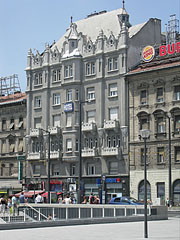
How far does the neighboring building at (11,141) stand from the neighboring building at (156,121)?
1926 cm

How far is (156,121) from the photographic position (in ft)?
200

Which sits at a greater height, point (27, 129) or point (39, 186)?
point (27, 129)

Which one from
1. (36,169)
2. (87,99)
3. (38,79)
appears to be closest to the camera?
(87,99)

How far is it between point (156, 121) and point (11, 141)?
26175 mm

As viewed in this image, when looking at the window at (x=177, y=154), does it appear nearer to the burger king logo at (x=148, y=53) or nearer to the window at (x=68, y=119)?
the burger king logo at (x=148, y=53)

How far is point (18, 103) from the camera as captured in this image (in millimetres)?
78062

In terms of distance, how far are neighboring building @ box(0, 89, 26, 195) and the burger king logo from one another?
21.1m

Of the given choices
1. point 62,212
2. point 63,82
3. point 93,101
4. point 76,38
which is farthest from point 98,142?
point 62,212

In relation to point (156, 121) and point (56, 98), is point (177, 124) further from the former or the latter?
point (56, 98)

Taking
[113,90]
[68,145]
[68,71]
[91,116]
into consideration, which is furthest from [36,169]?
[113,90]

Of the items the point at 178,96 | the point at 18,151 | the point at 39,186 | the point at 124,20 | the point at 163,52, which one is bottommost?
the point at 39,186

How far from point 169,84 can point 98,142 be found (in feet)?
39.6

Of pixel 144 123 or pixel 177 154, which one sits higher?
pixel 144 123

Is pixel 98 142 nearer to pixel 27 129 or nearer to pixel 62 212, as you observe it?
pixel 27 129
